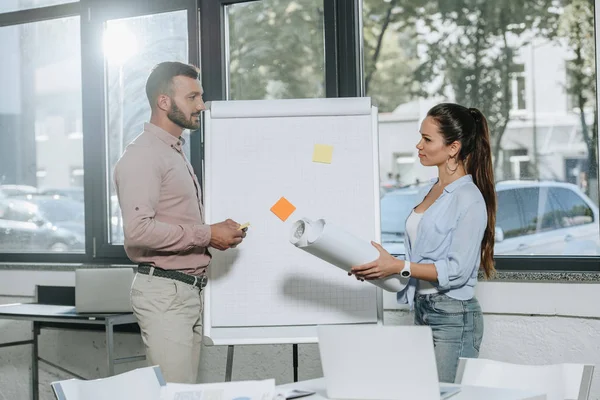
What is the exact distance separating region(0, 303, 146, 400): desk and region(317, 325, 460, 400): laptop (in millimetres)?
1925

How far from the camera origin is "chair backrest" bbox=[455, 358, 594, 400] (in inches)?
77.7

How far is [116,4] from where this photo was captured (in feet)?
14.1

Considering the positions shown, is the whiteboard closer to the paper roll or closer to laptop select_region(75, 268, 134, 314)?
the paper roll

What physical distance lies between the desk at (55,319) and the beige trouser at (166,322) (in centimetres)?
81

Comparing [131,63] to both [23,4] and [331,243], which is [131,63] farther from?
[331,243]

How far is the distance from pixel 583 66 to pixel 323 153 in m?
1.43

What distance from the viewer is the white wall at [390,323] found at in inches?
127

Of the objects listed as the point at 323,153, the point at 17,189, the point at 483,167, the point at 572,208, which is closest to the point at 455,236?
the point at 483,167

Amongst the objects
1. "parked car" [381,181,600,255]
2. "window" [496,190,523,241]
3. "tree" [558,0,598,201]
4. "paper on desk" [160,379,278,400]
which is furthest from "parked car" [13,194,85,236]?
"paper on desk" [160,379,278,400]

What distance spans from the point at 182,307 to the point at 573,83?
2078 mm

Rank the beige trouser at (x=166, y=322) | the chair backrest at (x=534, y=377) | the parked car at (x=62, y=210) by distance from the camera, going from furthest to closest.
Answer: the parked car at (x=62, y=210), the beige trouser at (x=166, y=322), the chair backrest at (x=534, y=377)

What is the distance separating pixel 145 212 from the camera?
2676mm

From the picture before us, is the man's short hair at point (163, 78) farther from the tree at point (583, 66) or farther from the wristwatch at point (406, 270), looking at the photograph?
the tree at point (583, 66)

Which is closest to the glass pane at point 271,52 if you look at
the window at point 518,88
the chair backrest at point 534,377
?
the window at point 518,88
